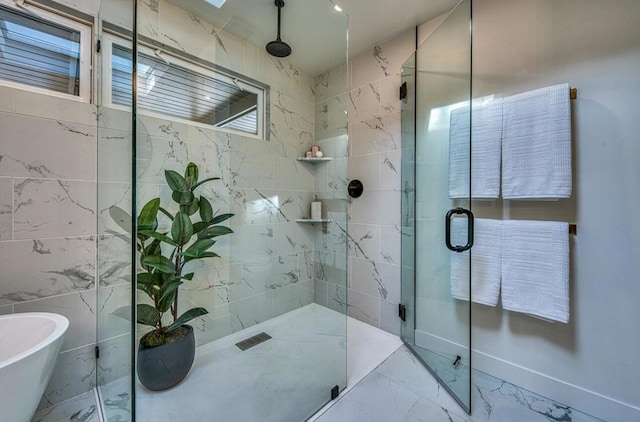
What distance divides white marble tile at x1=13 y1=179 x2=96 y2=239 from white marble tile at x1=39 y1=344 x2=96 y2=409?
2.14 feet

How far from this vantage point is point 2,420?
2.65ft

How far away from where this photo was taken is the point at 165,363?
1.35 metres

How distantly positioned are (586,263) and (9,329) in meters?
2.72

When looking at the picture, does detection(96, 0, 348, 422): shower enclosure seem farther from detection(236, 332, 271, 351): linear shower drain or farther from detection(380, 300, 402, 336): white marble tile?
detection(380, 300, 402, 336): white marble tile

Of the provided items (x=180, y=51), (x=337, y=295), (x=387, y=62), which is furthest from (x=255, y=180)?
(x=387, y=62)

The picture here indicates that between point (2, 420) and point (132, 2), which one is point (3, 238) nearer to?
point (2, 420)

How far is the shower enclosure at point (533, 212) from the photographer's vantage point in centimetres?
120

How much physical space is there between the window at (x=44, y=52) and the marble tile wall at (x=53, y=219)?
0.10 metres

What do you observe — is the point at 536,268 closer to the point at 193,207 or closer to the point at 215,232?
the point at 215,232

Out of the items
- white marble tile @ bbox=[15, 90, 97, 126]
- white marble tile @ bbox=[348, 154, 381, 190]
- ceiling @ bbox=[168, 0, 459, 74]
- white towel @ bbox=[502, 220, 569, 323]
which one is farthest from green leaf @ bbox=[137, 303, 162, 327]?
white towel @ bbox=[502, 220, 569, 323]

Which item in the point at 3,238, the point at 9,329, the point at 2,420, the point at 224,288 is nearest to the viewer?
the point at 2,420

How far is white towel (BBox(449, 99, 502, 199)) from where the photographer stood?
147cm

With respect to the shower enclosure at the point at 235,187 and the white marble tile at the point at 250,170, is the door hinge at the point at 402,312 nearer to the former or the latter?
the shower enclosure at the point at 235,187

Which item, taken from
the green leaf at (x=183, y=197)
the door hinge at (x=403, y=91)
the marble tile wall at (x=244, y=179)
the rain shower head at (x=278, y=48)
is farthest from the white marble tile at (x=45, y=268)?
the door hinge at (x=403, y=91)
